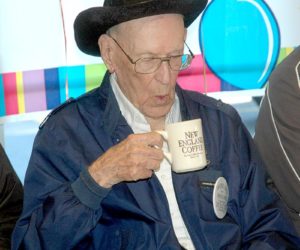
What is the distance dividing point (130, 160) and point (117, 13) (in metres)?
0.43

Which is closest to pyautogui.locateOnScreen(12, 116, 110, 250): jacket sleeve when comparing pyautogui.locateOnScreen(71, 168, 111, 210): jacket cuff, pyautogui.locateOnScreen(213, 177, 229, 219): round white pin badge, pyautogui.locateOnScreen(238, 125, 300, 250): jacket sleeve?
pyautogui.locateOnScreen(71, 168, 111, 210): jacket cuff

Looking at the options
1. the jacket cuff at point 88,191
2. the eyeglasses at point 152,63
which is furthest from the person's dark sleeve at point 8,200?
the eyeglasses at point 152,63

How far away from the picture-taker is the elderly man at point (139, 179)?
1385 millimetres

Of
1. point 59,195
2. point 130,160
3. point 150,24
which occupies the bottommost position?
point 59,195

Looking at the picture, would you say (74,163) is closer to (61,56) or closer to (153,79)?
(153,79)

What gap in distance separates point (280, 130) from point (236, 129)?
196mm

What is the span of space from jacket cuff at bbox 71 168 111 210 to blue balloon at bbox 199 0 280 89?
1.16 meters

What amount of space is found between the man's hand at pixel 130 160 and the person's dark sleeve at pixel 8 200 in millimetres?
328

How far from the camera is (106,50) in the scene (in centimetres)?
157

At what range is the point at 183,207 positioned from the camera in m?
1.49

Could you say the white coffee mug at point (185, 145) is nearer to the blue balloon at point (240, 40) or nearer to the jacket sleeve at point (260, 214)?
the jacket sleeve at point (260, 214)

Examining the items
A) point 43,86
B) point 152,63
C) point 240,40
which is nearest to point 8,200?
point 152,63

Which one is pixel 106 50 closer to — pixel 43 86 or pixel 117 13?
pixel 117 13

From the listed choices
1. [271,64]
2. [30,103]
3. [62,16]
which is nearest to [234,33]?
[271,64]
